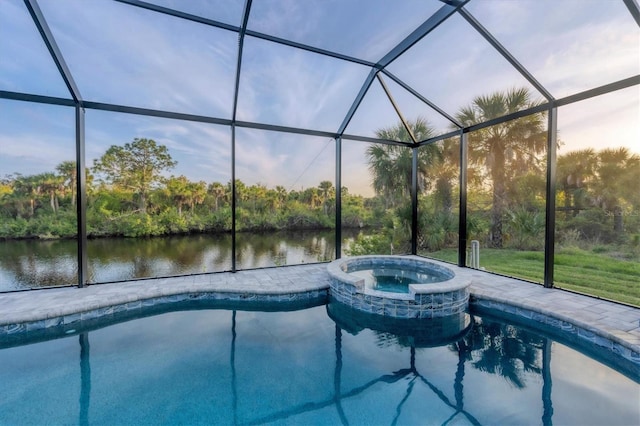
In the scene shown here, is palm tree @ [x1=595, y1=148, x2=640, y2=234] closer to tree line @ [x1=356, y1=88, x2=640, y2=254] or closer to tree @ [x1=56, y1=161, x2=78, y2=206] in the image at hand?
tree line @ [x1=356, y1=88, x2=640, y2=254]

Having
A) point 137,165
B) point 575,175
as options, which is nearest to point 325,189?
point 137,165

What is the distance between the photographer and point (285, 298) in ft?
16.4

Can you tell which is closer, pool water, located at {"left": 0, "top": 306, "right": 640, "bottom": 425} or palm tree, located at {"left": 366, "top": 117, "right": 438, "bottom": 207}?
pool water, located at {"left": 0, "top": 306, "right": 640, "bottom": 425}

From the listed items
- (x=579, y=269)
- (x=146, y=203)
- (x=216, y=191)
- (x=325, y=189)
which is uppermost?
(x=325, y=189)

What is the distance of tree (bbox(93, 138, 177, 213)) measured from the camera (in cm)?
1358

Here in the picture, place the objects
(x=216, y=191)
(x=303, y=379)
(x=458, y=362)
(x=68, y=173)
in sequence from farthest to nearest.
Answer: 1. (x=216, y=191)
2. (x=68, y=173)
3. (x=458, y=362)
4. (x=303, y=379)

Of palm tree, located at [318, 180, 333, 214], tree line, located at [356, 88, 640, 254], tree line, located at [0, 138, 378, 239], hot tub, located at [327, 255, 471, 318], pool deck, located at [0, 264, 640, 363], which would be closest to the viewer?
pool deck, located at [0, 264, 640, 363]

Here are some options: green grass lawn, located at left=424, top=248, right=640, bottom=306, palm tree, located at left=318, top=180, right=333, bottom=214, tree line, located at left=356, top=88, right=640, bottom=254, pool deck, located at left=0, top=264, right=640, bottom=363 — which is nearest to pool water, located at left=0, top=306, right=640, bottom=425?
pool deck, located at left=0, top=264, right=640, bottom=363

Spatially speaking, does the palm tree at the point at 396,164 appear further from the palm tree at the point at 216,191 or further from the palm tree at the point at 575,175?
the palm tree at the point at 216,191

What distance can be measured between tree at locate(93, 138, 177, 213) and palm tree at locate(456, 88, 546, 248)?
14205 mm

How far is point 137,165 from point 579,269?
18.3 metres

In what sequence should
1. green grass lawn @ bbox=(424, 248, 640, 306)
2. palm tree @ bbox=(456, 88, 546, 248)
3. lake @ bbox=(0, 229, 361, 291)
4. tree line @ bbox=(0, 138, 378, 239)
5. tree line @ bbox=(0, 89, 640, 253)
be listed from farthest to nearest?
tree line @ bbox=(0, 138, 378, 239) < lake @ bbox=(0, 229, 361, 291) < palm tree @ bbox=(456, 88, 546, 248) < tree line @ bbox=(0, 89, 640, 253) < green grass lawn @ bbox=(424, 248, 640, 306)

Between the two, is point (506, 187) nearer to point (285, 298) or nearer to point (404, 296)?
point (404, 296)

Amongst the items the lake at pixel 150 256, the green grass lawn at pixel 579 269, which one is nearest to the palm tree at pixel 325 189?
the lake at pixel 150 256
